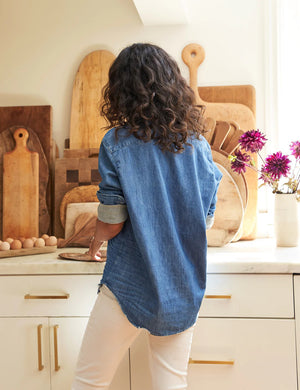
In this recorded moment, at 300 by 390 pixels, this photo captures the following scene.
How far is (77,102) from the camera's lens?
211 centimetres

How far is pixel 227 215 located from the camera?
1887mm

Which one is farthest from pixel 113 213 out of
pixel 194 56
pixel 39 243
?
pixel 194 56

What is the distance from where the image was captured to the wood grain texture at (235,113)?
1.99 metres

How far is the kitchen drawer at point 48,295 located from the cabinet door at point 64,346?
31 mm

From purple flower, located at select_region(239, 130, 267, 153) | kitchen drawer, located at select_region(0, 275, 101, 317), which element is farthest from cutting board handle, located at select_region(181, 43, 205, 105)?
kitchen drawer, located at select_region(0, 275, 101, 317)

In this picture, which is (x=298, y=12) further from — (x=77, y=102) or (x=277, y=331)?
(x=277, y=331)

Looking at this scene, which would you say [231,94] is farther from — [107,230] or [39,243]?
[107,230]

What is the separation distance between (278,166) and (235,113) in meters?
0.38

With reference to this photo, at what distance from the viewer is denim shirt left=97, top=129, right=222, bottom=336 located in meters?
1.06

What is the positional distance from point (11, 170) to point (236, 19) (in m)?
1.23

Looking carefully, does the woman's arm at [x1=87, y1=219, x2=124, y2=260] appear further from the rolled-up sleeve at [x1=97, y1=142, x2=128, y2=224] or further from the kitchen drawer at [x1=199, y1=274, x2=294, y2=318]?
the kitchen drawer at [x1=199, y1=274, x2=294, y2=318]

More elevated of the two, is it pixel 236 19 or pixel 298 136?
pixel 236 19

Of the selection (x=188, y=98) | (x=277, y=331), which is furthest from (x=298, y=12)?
(x=277, y=331)

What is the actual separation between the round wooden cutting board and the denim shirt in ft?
2.42
